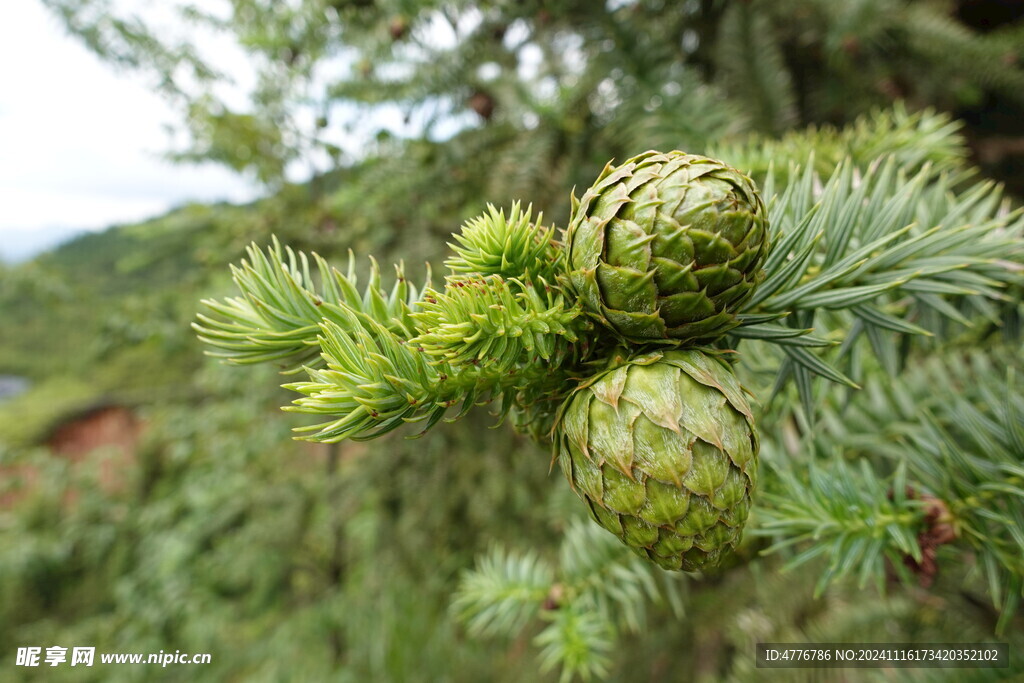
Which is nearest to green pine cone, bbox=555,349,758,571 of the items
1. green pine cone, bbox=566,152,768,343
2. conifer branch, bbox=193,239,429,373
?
green pine cone, bbox=566,152,768,343

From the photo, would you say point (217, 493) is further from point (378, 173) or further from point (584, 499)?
point (584, 499)

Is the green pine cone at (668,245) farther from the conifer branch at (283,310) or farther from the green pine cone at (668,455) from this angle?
the conifer branch at (283,310)

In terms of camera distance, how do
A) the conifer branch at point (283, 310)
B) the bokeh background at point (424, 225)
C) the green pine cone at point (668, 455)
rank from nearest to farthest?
the green pine cone at point (668, 455) → the conifer branch at point (283, 310) → the bokeh background at point (424, 225)

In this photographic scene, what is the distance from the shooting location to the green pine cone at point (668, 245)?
0.37 metres

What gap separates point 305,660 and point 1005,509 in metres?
1.76

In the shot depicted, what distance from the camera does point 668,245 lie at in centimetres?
37

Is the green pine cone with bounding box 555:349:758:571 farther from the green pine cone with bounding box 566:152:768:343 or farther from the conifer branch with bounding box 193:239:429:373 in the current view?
the conifer branch with bounding box 193:239:429:373

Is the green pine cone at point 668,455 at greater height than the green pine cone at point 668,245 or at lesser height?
lesser

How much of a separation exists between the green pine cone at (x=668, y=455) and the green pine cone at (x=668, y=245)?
4 centimetres

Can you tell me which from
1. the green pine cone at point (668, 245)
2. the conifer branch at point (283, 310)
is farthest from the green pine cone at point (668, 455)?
the conifer branch at point (283, 310)

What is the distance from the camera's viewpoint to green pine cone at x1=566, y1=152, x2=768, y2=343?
0.37 metres

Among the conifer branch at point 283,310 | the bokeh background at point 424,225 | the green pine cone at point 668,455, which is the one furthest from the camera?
the bokeh background at point 424,225

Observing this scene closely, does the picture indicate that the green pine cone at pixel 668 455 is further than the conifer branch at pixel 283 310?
No

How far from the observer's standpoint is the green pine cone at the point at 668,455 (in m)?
0.37
